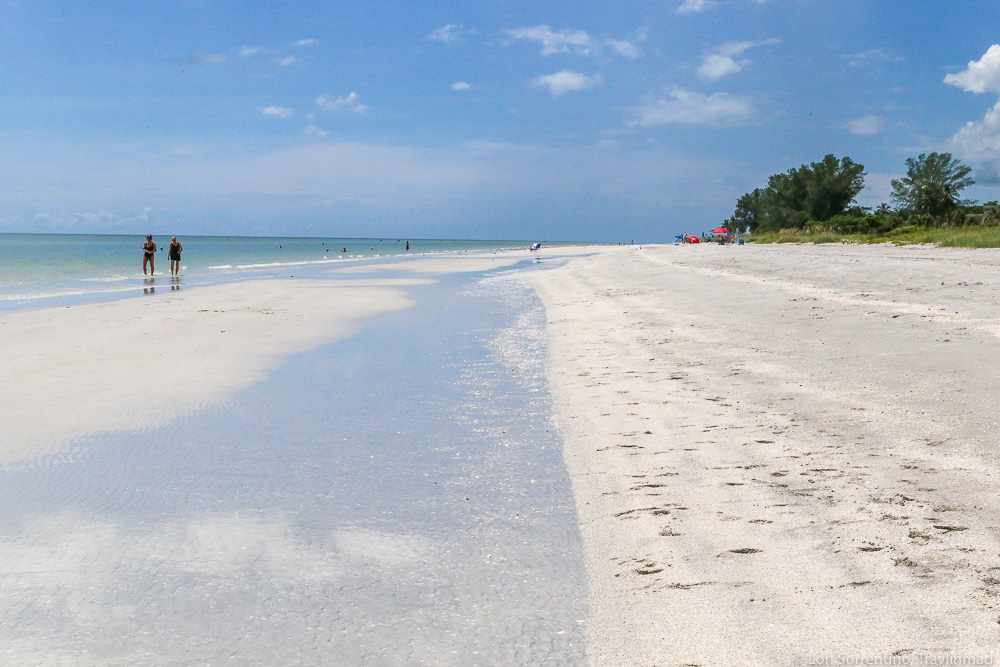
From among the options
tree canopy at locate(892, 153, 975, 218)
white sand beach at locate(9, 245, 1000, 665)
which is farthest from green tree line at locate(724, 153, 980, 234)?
white sand beach at locate(9, 245, 1000, 665)

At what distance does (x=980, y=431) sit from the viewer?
5.39m

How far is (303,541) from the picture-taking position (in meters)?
4.51

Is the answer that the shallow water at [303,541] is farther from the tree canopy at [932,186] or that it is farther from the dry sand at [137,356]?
the tree canopy at [932,186]

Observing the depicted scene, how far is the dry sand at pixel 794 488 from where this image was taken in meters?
3.26

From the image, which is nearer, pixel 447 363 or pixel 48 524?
pixel 48 524

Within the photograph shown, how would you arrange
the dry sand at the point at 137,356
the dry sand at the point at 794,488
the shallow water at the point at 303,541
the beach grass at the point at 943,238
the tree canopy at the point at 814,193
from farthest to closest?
1. the tree canopy at the point at 814,193
2. the beach grass at the point at 943,238
3. the dry sand at the point at 137,356
4. the shallow water at the point at 303,541
5. the dry sand at the point at 794,488

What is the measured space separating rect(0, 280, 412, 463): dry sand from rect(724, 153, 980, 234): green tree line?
43451 millimetres

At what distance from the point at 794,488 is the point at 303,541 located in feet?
10.9

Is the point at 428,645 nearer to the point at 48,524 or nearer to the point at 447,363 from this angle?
the point at 48,524

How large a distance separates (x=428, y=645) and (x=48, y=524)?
10.1 ft

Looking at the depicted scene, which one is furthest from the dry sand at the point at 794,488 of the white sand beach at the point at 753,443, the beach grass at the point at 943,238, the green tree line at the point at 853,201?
the green tree line at the point at 853,201

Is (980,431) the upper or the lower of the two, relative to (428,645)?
upper

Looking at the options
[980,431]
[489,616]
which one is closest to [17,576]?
[489,616]

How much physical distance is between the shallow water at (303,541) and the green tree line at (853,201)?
4754cm
